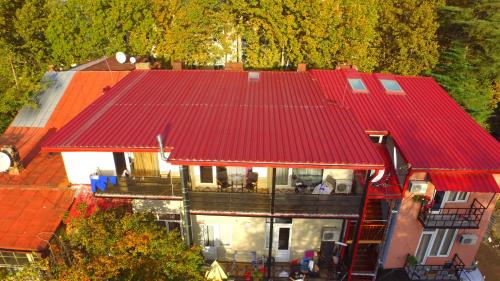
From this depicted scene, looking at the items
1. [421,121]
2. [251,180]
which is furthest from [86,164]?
[421,121]

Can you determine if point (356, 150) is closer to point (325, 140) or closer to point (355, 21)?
point (325, 140)

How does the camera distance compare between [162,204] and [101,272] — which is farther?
[162,204]

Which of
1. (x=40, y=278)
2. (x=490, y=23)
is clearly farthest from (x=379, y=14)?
(x=40, y=278)

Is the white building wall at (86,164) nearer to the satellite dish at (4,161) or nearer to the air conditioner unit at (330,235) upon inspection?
the satellite dish at (4,161)

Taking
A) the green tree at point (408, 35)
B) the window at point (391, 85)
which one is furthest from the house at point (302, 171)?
the green tree at point (408, 35)

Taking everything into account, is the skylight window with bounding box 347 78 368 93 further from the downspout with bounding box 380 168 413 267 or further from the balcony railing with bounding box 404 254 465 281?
the balcony railing with bounding box 404 254 465 281

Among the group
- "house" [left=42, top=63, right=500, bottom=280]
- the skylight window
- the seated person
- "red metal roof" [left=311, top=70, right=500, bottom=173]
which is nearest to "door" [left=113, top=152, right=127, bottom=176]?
"house" [left=42, top=63, right=500, bottom=280]
